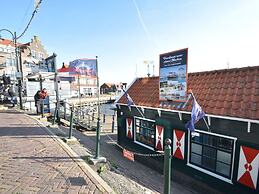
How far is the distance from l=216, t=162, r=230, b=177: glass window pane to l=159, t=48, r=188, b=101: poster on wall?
2.75m

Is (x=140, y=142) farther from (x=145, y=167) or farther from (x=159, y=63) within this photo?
(x=159, y=63)

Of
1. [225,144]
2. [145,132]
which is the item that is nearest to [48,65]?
[145,132]

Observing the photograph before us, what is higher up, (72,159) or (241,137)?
(241,137)

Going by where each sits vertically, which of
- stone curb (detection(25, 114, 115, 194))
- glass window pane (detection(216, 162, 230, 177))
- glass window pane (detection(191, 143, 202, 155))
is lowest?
glass window pane (detection(216, 162, 230, 177))

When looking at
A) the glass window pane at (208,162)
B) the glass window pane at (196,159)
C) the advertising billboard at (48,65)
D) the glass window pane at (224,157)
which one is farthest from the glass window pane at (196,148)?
the advertising billboard at (48,65)

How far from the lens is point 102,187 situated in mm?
4008

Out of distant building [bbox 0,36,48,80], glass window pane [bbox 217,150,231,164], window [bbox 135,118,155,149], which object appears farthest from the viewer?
distant building [bbox 0,36,48,80]

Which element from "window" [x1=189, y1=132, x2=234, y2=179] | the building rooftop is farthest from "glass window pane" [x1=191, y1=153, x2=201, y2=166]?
the building rooftop

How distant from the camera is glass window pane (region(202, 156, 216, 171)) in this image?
7152mm

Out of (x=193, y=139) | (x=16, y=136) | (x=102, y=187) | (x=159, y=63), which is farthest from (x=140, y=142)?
(x=102, y=187)

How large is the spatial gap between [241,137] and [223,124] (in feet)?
2.15

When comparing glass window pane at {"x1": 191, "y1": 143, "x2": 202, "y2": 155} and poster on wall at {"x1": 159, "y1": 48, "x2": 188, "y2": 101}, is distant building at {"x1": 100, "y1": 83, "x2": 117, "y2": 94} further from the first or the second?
glass window pane at {"x1": 191, "y1": 143, "x2": 202, "y2": 155}

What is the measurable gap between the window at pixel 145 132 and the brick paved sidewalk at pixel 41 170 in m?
4.57

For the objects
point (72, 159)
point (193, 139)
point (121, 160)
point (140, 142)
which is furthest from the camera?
point (140, 142)
